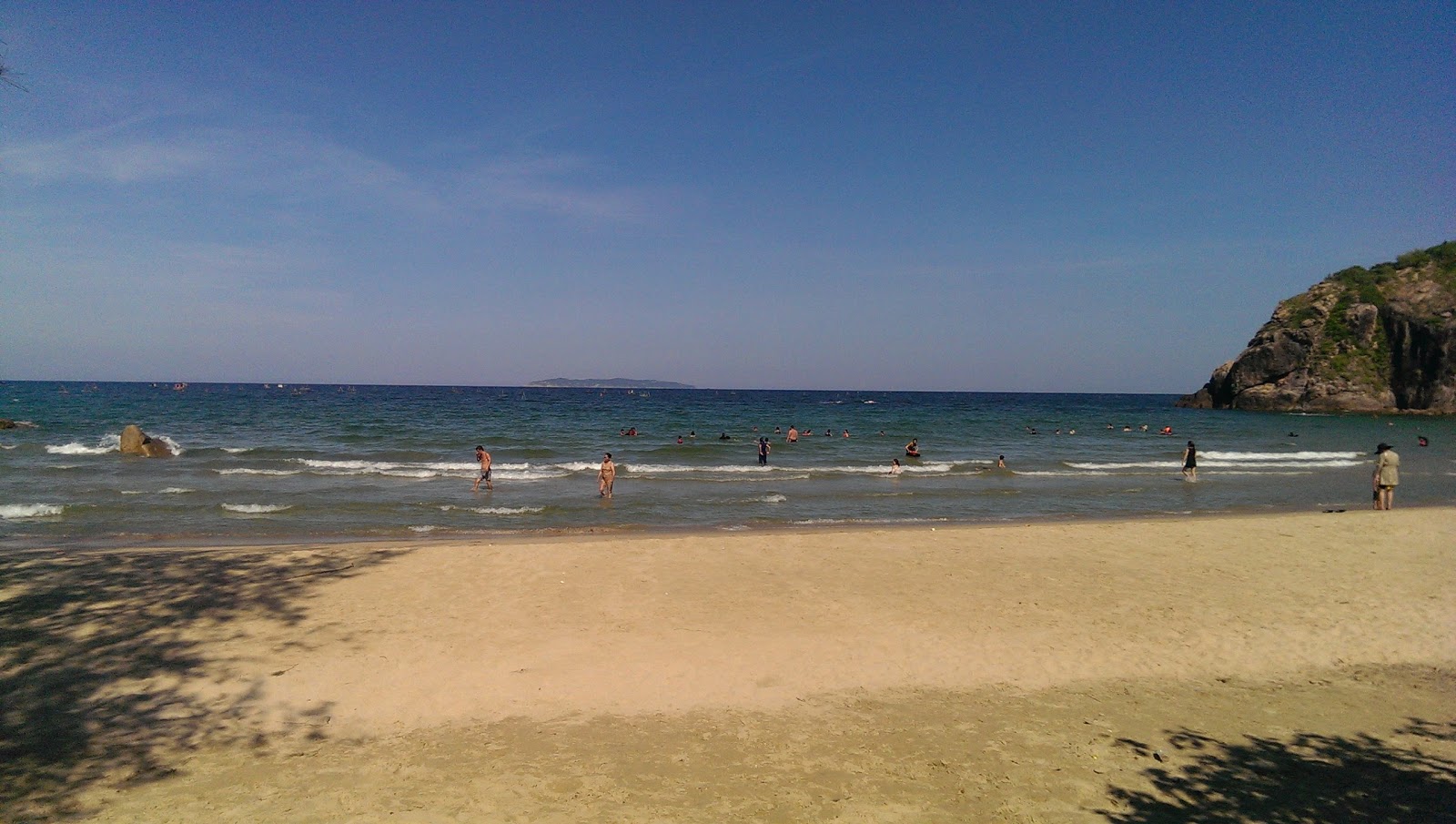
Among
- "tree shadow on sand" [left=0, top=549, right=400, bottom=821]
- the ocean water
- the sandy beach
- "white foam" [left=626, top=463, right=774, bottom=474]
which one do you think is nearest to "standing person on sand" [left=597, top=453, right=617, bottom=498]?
the ocean water

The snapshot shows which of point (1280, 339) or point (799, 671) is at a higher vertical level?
point (1280, 339)

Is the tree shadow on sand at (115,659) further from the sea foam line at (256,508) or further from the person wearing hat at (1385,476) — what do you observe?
the person wearing hat at (1385,476)

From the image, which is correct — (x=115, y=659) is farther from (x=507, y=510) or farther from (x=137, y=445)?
(x=137, y=445)

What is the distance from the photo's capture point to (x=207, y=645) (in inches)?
326

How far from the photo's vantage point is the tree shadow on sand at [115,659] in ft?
19.7

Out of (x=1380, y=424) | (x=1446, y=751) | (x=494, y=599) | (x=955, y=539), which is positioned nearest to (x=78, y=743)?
(x=494, y=599)

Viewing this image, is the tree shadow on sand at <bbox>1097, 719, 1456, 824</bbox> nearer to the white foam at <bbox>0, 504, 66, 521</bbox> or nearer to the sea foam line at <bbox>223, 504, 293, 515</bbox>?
the sea foam line at <bbox>223, 504, 293, 515</bbox>

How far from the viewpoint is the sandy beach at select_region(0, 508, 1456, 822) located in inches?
225

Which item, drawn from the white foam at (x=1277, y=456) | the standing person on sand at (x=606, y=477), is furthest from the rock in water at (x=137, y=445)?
the white foam at (x=1277, y=456)

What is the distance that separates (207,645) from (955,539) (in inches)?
451

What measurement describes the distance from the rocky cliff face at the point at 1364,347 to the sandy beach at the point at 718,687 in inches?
3172

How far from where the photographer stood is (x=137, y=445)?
101ft

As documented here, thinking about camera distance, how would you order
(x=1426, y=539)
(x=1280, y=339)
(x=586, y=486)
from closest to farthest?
(x=1426, y=539), (x=586, y=486), (x=1280, y=339)

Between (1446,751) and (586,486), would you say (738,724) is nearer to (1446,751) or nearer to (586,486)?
(1446,751)
